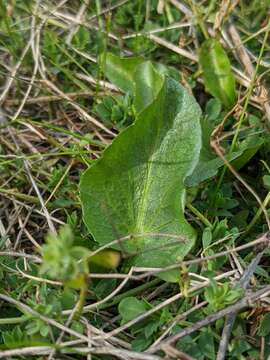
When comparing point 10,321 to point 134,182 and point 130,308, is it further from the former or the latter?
point 134,182

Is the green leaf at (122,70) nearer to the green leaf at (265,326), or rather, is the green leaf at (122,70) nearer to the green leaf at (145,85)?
the green leaf at (145,85)

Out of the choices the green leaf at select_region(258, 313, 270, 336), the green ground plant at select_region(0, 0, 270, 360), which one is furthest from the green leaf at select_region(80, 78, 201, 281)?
the green leaf at select_region(258, 313, 270, 336)

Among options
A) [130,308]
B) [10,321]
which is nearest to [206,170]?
[130,308]

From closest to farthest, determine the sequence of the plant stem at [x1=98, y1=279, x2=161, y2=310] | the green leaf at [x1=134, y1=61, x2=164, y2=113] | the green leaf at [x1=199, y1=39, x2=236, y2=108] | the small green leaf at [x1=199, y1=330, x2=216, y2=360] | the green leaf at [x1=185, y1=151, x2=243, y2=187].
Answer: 1. the small green leaf at [x1=199, y1=330, x2=216, y2=360]
2. the plant stem at [x1=98, y1=279, x2=161, y2=310]
3. the green leaf at [x1=185, y1=151, x2=243, y2=187]
4. the green leaf at [x1=134, y1=61, x2=164, y2=113]
5. the green leaf at [x1=199, y1=39, x2=236, y2=108]

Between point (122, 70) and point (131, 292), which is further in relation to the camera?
point (122, 70)

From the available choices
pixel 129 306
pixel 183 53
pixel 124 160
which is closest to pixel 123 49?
pixel 183 53

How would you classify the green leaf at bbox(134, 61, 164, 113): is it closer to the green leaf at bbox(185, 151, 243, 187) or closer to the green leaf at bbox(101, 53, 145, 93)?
the green leaf at bbox(101, 53, 145, 93)

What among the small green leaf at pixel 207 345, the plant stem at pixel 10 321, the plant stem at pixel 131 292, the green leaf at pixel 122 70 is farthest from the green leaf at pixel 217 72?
the plant stem at pixel 10 321

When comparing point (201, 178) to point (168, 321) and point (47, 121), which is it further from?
point (47, 121)
